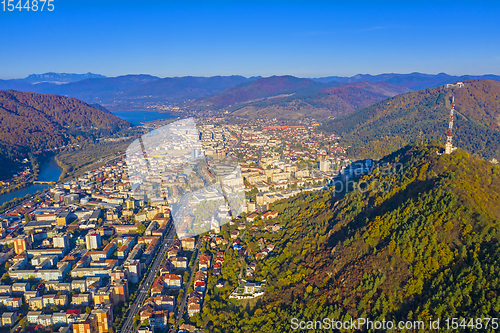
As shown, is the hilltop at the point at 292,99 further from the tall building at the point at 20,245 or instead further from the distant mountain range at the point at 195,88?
the tall building at the point at 20,245

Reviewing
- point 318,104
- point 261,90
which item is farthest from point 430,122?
point 261,90

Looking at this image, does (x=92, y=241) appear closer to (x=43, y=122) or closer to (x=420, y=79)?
(x=43, y=122)

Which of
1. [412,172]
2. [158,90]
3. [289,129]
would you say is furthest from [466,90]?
[158,90]

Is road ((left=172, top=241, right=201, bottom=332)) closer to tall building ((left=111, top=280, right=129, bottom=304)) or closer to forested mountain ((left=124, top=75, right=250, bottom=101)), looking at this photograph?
tall building ((left=111, top=280, right=129, bottom=304))

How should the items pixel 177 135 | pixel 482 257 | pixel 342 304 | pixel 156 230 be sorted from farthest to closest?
1. pixel 177 135
2. pixel 156 230
3. pixel 342 304
4. pixel 482 257

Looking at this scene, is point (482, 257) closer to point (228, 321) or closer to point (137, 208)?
point (228, 321)
